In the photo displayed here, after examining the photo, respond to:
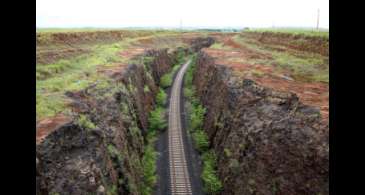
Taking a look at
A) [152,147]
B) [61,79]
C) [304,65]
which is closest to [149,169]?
[152,147]

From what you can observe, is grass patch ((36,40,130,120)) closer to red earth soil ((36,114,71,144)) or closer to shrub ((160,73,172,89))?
red earth soil ((36,114,71,144))

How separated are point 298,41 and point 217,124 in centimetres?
1942

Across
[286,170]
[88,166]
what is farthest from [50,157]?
[286,170]

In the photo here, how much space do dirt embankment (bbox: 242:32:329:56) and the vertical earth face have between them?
0.80 ft

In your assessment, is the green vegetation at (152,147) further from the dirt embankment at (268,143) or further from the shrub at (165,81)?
the shrub at (165,81)

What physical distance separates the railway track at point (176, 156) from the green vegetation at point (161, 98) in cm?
117

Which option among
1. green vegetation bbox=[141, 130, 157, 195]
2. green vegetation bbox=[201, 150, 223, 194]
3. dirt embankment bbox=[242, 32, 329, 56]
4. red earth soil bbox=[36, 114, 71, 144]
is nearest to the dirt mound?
dirt embankment bbox=[242, 32, 329, 56]

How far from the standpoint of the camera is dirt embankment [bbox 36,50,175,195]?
1262 cm

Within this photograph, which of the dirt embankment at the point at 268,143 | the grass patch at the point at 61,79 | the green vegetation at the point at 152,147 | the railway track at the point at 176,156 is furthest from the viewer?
the green vegetation at the point at 152,147

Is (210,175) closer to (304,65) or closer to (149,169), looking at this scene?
(149,169)

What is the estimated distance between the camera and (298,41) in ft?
125

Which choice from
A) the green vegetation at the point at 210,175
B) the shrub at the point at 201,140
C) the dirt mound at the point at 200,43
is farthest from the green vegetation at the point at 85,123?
the dirt mound at the point at 200,43

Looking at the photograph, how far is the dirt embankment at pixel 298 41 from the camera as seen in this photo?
32569mm
